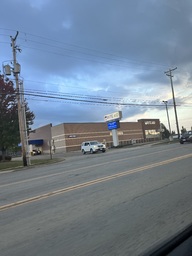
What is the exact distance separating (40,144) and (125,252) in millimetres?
88822

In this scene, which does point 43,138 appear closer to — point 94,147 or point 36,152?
point 36,152

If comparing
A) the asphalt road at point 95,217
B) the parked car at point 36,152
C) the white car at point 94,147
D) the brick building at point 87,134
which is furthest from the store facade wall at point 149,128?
the asphalt road at point 95,217

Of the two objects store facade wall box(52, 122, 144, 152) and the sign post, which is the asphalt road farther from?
store facade wall box(52, 122, 144, 152)

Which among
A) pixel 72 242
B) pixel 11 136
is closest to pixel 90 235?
pixel 72 242

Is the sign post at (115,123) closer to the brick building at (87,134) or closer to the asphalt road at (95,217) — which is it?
the brick building at (87,134)

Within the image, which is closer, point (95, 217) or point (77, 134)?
point (95, 217)

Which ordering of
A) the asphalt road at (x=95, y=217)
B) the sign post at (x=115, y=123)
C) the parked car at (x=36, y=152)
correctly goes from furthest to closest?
the parked car at (x=36, y=152)
the sign post at (x=115, y=123)
the asphalt road at (x=95, y=217)

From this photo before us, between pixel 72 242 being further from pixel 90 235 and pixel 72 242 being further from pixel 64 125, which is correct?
pixel 64 125

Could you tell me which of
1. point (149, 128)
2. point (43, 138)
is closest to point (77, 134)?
point (43, 138)

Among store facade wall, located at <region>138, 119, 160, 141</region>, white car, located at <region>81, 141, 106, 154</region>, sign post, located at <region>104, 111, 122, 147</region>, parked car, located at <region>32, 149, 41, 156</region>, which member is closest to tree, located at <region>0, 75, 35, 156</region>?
white car, located at <region>81, 141, 106, 154</region>

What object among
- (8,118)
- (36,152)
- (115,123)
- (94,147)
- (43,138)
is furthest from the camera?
(43,138)

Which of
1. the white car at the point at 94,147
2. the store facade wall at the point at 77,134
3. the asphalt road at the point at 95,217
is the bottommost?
the asphalt road at the point at 95,217

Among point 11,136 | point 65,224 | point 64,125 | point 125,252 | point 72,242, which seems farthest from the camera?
point 64,125

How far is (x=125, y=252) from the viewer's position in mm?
4445
